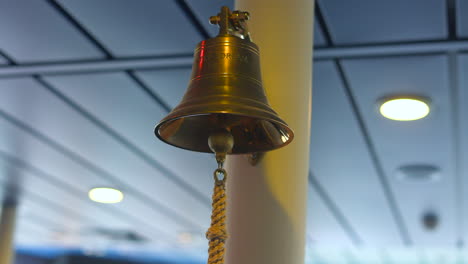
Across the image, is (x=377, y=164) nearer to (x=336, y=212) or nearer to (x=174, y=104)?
(x=336, y=212)

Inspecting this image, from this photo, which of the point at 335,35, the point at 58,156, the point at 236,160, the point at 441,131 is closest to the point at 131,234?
the point at 58,156

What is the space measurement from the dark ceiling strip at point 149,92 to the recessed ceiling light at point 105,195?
3037mm

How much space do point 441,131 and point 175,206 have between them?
4317 mm

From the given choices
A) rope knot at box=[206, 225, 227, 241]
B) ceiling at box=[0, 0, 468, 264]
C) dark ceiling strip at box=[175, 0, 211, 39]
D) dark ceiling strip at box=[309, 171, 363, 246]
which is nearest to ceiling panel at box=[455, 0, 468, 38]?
ceiling at box=[0, 0, 468, 264]

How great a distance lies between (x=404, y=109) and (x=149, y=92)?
1993 millimetres

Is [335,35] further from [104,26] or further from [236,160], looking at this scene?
[236,160]

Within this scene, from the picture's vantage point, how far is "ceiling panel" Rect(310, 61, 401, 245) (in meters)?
5.30

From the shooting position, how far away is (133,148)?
6887mm

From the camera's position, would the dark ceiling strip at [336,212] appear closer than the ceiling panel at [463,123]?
No

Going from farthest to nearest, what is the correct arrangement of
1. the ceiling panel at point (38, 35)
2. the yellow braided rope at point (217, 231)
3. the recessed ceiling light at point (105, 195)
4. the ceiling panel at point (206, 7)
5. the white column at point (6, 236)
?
1. the white column at point (6, 236)
2. the recessed ceiling light at point (105, 195)
3. the ceiling panel at point (38, 35)
4. the ceiling panel at point (206, 7)
5. the yellow braided rope at point (217, 231)

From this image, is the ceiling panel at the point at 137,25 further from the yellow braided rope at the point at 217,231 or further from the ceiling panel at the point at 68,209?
the ceiling panel at the point at 68,209

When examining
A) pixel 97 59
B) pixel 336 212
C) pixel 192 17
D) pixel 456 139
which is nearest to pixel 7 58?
pixel 97 59

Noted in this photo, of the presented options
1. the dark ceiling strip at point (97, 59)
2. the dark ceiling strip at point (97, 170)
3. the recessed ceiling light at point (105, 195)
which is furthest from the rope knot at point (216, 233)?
the recessed ceiling light at point (105, 195)

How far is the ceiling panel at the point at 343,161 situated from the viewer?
5.30 m
